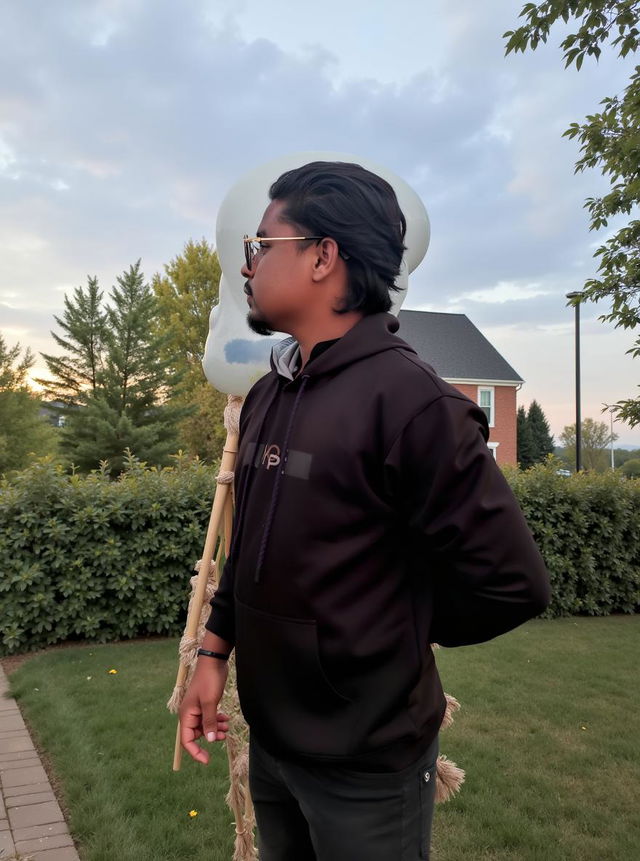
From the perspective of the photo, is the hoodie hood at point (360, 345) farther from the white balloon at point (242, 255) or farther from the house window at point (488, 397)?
the house window at point (488, 397)

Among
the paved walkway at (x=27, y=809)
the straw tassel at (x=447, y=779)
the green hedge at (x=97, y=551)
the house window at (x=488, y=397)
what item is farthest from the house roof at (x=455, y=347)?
the straw tassel at (x=447, y=779)

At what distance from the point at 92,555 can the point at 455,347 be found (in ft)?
89.7

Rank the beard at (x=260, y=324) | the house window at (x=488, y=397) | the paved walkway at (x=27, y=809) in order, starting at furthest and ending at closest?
the house window at (x=488, y=397)
the paved walkway at (x=27, y=809)
the beard at (x=260, y=324)

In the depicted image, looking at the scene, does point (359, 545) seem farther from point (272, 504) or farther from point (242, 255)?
point (242, 255)

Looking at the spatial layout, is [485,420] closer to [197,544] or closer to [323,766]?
[323,766]

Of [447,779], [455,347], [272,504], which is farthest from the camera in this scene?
[455,347]

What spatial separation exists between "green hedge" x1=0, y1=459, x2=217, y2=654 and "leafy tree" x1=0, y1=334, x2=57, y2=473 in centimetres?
1878

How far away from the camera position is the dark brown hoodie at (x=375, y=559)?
1111 mm

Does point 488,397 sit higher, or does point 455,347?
point 455,347

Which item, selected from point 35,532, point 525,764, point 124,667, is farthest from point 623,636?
point 35,532

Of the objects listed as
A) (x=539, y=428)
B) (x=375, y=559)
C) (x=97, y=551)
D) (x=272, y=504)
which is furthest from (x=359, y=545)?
(x=539, y=428)

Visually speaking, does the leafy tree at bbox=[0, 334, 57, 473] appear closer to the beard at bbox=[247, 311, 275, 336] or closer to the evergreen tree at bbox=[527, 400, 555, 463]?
the beard at bbox=[247, 311, 275, 336]

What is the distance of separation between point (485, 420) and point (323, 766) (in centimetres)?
70

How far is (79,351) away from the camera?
25922 millimetres
